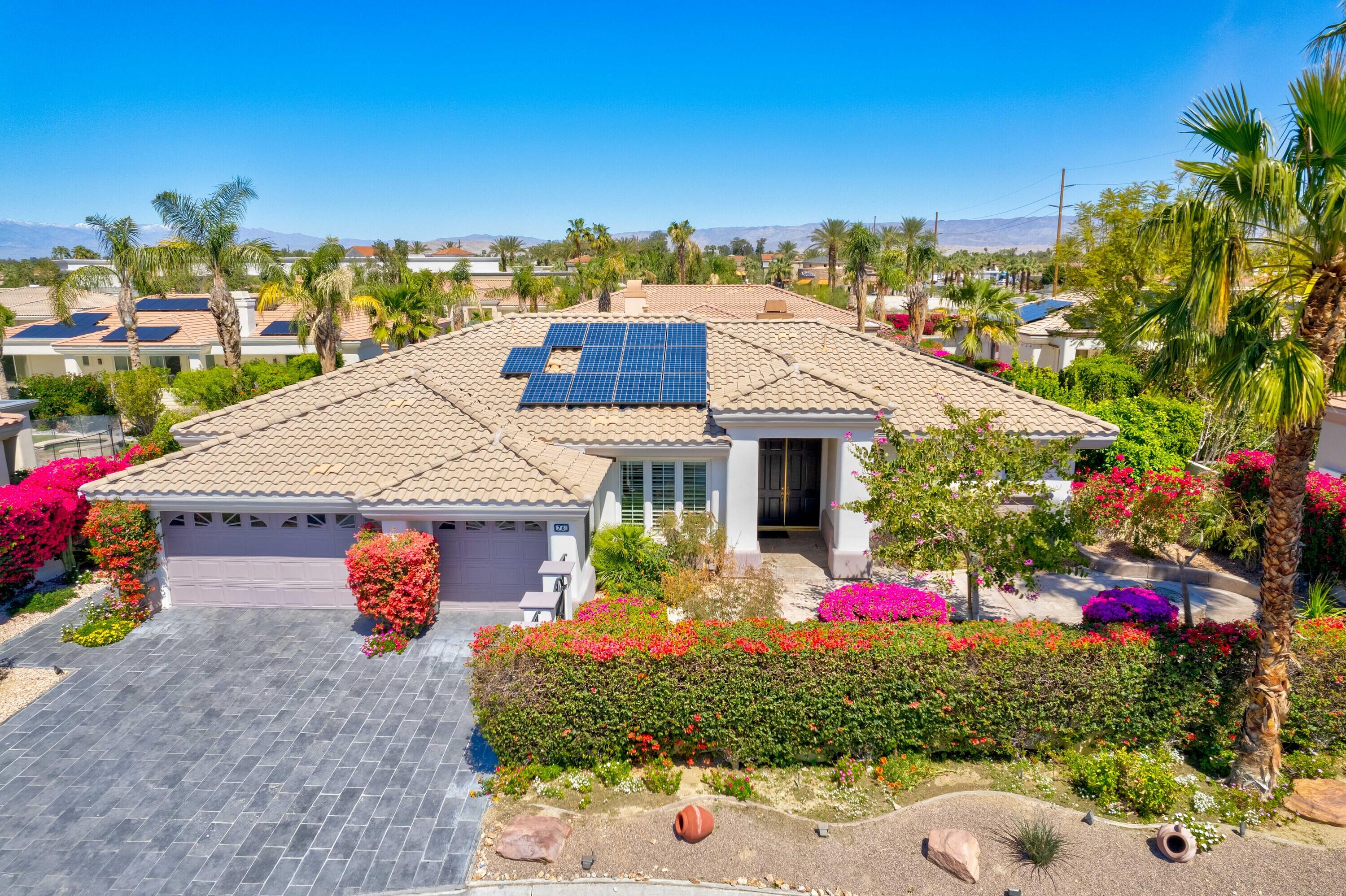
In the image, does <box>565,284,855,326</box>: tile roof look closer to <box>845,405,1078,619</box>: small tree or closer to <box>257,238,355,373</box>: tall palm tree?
<box>257,238,355,373</box>: tall palm tree

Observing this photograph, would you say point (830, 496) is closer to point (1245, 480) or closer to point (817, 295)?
point (1245, 480)

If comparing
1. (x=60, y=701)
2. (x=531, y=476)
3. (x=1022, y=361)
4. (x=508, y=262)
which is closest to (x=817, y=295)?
(x=1022, y=361)

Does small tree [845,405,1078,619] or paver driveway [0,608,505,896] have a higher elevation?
small tree [845,405,1078,619]

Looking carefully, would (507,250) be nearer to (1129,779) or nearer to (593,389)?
(593,389)

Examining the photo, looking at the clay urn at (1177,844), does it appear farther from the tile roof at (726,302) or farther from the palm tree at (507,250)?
the palm tree at (507,250)

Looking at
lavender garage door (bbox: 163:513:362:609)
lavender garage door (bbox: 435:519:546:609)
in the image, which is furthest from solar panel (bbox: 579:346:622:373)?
lavender garage door (bbox: 163:513:362:609)

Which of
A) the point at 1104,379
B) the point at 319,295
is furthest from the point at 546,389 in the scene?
the point at 1104,379
